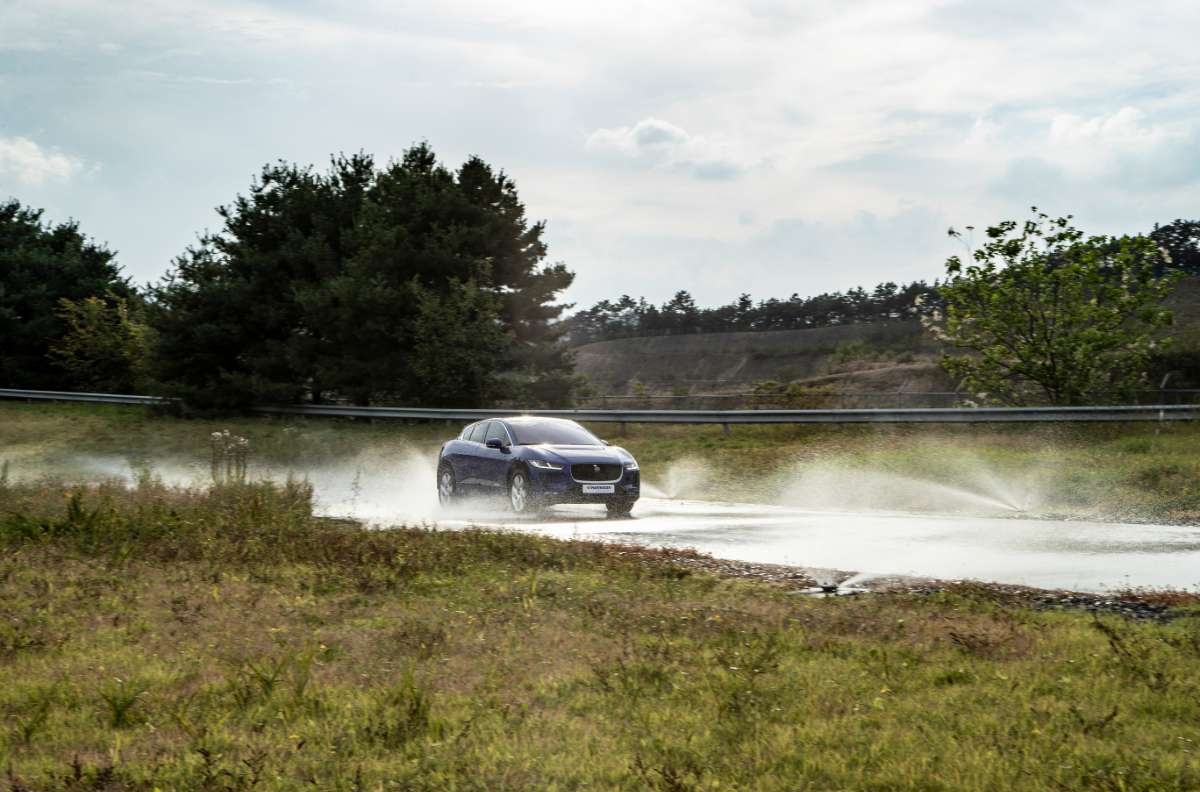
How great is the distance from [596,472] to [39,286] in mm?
51307

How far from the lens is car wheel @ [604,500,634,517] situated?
1919 cm

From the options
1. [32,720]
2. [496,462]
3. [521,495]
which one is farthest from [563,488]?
[32,720]

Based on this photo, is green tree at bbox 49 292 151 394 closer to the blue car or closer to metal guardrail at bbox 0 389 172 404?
metal guardrail at bbox 0 389 172 404

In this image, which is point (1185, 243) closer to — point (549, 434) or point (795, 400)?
point (795, 400)

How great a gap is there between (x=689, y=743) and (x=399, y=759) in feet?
4.60

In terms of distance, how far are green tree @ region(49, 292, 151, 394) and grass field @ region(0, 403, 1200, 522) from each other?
21494 mm

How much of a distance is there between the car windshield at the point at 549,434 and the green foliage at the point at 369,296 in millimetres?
20758

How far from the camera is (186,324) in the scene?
48531 millimetres

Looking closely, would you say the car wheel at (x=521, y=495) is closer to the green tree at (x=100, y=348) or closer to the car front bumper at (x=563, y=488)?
the car front bumper at (x=563, y=488)

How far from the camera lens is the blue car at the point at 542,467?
61.5ft

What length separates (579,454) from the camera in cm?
1906

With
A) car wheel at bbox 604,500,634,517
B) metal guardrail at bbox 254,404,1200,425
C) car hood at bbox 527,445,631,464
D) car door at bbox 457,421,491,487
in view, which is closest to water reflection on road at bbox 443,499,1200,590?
car wheel at bbox 604,500,634,517

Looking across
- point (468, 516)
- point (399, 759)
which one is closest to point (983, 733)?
point (399, 759)

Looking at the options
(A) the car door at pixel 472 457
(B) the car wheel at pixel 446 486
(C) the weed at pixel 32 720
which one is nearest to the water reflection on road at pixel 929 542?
(A) the car door at pixel 472 457
